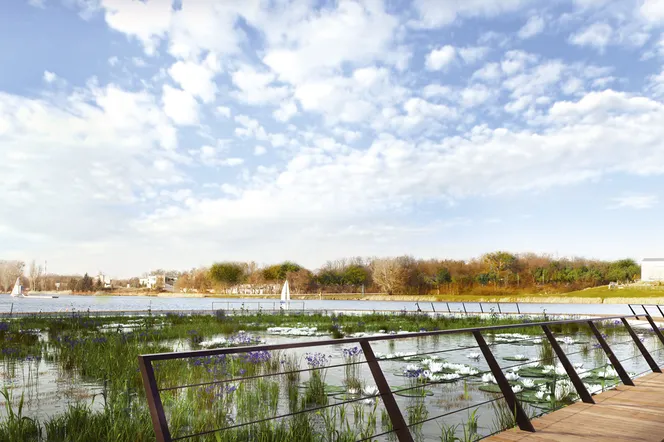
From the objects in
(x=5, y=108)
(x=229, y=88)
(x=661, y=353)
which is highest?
(x=5, y=108)

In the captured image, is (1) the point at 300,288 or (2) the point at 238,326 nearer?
(2) the point at 238,326

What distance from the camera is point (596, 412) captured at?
462cm

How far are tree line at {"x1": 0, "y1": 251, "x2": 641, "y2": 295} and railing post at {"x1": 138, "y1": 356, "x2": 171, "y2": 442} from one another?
79.2 meters

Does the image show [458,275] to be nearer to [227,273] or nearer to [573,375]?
[227,273]

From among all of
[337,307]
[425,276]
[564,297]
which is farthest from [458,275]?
[337,307]

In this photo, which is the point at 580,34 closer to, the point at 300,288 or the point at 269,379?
the point at 269,379

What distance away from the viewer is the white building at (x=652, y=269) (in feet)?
233

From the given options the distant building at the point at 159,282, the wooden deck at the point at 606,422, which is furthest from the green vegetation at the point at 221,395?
the distant building at the point at 159,282

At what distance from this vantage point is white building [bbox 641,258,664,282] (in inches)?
2798

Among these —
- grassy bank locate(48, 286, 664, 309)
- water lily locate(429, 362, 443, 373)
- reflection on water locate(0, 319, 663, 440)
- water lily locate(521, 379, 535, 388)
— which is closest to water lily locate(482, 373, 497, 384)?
reflection on water locate(0, 319, 663, 440)

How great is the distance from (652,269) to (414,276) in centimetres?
3338

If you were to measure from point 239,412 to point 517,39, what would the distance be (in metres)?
18.5

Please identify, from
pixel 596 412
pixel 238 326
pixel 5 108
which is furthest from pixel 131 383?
pixel 5 108

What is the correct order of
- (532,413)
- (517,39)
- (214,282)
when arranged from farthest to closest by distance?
(214,282) → (517,39) → (532,413)
